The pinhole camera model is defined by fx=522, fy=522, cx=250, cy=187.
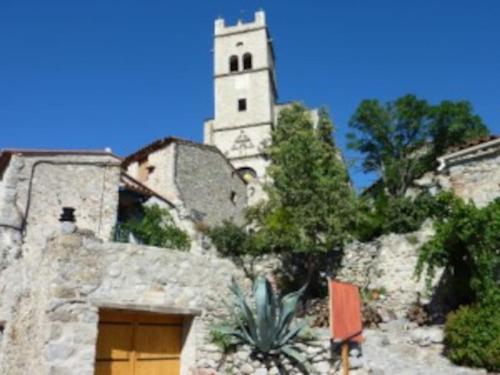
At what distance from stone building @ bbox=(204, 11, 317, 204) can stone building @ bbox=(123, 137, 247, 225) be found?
1217 centimetres

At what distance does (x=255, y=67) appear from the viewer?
4662cm

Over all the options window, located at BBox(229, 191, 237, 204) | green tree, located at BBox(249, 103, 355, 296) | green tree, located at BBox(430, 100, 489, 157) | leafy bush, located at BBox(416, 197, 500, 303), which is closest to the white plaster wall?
window, located at BBox(229, 191, 237, 204)

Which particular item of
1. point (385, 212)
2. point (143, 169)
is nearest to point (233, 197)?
point (143, 169)

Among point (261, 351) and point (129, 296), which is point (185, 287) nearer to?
point (129, 296)

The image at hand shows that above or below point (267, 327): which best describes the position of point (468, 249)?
above

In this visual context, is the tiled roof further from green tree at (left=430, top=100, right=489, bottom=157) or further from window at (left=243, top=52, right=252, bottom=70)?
window at (left=243, top=52, right=252, bottom=70)

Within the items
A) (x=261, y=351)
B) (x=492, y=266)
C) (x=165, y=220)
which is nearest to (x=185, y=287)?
(x=261, y=351)

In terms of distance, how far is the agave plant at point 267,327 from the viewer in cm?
977

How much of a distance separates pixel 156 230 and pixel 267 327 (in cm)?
1158

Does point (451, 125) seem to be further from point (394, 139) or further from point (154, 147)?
point (154, 147)

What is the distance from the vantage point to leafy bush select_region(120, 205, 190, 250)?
65.1ft

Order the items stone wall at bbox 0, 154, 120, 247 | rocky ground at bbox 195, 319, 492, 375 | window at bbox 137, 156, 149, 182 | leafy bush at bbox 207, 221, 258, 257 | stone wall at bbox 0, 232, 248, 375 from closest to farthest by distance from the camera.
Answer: stone wall at bbox 0, 232, 248, 375 < rocky ground at bbox 195, 319, 492, 375 < stone wall at bbox 0, 154, 120, 247 < leafy bush at bbox 207, 221, 258, 257 < window at bbox 137, 156, 149, 182

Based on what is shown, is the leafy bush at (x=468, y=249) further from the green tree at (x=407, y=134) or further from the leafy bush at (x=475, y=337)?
the green tree at (x=407, y=134)

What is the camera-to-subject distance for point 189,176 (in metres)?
26.0
